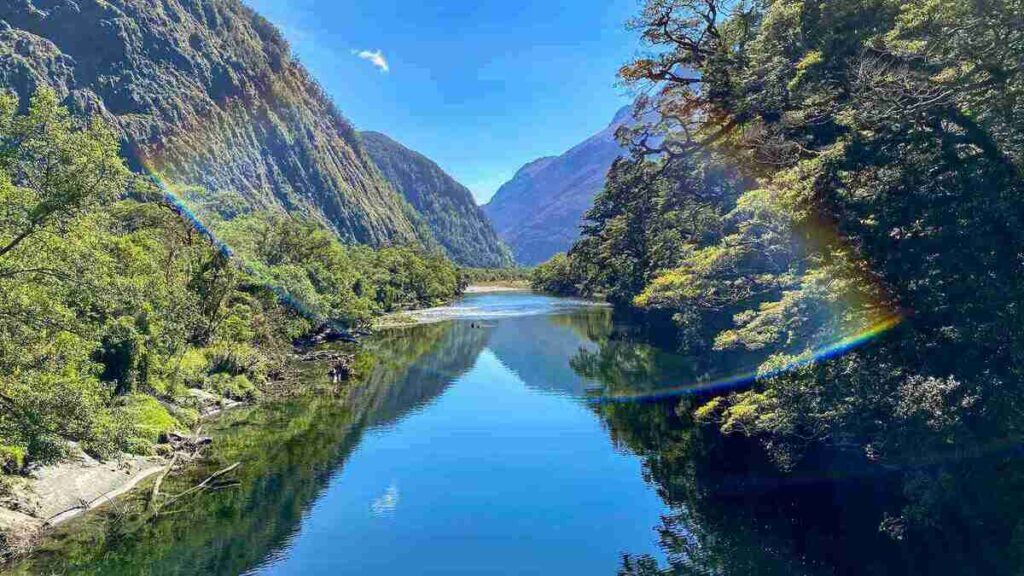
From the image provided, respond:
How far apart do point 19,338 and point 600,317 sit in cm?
7503

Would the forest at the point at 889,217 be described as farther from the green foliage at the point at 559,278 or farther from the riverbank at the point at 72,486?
the green foliage at the point at 559,278

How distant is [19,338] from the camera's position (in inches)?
586

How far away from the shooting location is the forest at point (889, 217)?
14.2 m

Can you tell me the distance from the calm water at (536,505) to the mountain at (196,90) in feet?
297

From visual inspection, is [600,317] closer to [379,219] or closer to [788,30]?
[788,30]

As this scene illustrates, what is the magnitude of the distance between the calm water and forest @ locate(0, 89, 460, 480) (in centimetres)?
368

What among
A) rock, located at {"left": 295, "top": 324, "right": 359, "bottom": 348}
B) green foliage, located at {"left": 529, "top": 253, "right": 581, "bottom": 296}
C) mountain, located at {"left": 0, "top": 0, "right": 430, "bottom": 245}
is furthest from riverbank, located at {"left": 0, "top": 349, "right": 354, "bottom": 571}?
green foliage, located at {"left": 529, "top": 253, "right": 581, "bottom": 296}

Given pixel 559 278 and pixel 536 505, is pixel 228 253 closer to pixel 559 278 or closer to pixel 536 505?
pixel 536 505

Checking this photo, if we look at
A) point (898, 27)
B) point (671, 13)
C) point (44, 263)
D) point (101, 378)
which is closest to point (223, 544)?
point (44, 263)

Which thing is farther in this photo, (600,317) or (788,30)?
(600,317)

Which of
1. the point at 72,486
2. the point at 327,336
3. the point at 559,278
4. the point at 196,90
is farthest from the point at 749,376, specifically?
the point at 196,90

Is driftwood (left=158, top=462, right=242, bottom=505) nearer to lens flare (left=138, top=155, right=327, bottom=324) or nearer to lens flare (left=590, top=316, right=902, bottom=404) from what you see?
lens flare (left=138, top=155, right=327, bottom=324)

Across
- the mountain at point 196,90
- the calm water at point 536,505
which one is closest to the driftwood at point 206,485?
the calm water at point 536,505

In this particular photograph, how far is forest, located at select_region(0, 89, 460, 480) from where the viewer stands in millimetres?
14172
